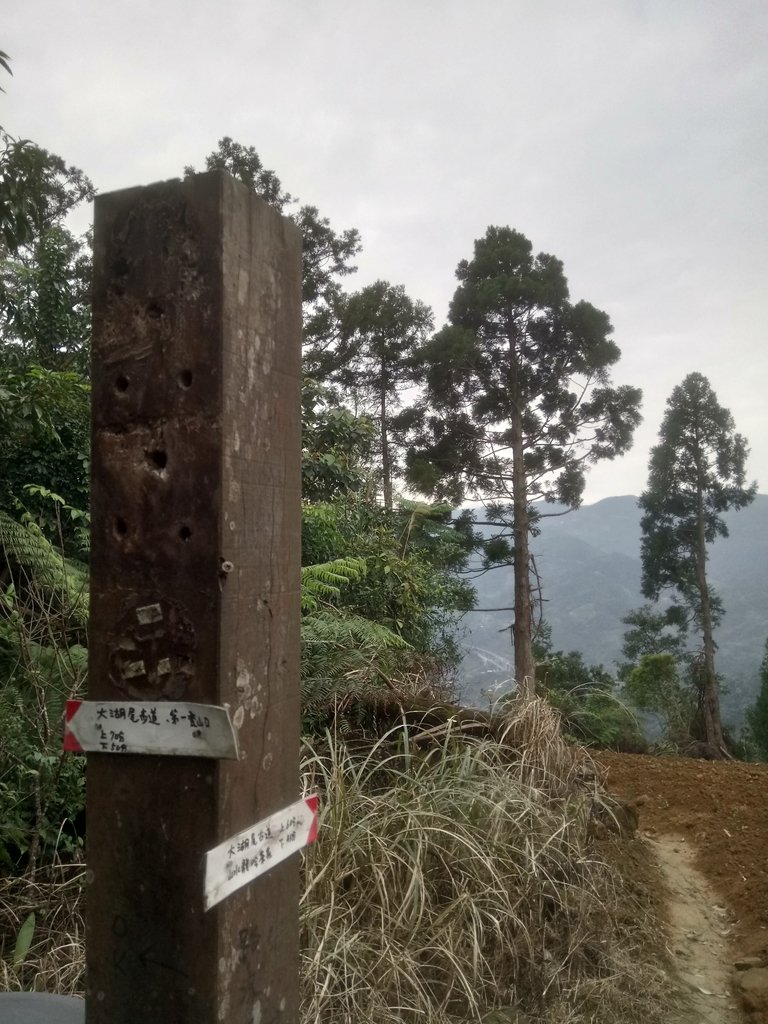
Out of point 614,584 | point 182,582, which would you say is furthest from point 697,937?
point 614,584

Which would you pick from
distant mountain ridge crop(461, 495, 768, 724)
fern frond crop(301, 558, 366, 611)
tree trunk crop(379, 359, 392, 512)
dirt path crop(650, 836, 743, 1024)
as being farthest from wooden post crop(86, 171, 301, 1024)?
distant mountain ridge crop(461, 495, 768, 724)

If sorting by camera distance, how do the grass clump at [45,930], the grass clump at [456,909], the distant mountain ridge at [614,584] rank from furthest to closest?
the distant mountain ridge at [614,584]
the grass clump at [456,909]
the grass clump at [45,930]

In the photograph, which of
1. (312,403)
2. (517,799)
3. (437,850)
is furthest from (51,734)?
(312,403)

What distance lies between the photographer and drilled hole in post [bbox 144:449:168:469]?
4.95 ft

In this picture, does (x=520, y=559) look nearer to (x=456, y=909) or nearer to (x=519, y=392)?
(x=519, y=392)

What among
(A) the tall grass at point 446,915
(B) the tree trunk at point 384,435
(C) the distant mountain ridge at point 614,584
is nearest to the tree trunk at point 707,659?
(B) the tree trunk at point 384,435

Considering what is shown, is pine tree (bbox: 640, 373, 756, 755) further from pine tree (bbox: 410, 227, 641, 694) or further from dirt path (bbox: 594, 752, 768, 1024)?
dirt path (bbox: 594, 752, 768, 1024)

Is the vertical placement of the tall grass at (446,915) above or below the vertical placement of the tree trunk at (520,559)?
below

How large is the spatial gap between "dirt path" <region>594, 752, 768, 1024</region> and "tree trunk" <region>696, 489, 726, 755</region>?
920 centimetres

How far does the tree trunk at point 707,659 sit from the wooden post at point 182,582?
51.2 feet

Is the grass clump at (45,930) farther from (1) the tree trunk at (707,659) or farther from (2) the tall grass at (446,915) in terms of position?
(1) the tree trunk at (707,659)

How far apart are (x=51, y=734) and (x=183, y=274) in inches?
96.5

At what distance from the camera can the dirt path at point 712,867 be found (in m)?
3.74

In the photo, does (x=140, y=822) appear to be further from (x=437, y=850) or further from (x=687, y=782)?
(x=687, y=782)
